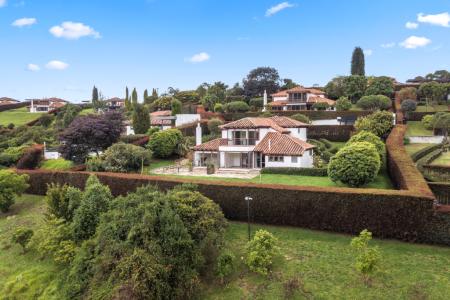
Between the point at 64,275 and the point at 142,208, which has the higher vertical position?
the point at 142,208

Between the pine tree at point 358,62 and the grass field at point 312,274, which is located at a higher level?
the pine tree at point 358,62

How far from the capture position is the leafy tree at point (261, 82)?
83062mm

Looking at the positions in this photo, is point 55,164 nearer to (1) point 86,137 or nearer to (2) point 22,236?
(1) point 86,137

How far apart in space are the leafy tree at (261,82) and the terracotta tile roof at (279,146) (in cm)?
4949

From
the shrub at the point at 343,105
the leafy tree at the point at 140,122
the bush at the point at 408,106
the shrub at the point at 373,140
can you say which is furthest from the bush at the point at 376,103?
the leafy tree at the point at 140,122

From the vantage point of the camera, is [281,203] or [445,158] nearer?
[281,203]

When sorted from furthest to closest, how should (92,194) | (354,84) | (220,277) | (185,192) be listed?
(354,84), (92,194), (185,192), (220,277)

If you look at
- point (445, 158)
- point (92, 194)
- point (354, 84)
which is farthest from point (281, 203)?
point (354, 84)

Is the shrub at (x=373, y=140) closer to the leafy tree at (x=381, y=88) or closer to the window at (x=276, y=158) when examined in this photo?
the window at (x=276, y=158)

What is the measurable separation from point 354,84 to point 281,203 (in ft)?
185

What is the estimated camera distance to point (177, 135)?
4103 cm

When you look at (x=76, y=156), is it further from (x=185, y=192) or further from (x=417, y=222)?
(x=417, y=222)

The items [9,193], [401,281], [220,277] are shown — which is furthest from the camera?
[9,193]

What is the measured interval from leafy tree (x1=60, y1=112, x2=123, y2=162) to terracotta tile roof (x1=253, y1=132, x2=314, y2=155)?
1614cm
